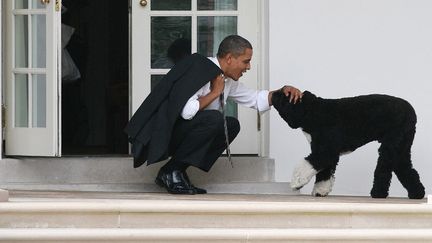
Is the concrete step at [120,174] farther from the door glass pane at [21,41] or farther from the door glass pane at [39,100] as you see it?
the door glass pane at [21,41]

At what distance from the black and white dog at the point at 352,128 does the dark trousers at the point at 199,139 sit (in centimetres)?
38

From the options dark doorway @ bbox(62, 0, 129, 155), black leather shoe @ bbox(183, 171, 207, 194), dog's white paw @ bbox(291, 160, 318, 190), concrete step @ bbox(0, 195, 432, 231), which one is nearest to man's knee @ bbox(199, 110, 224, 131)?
black leather shoe @ bbox(183, 171, 207, 194)

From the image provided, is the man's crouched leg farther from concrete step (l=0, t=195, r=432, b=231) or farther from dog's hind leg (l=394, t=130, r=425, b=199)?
dog's hind leg (l=394, t=130, r=425, b=199)

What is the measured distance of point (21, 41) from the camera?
8258 millimetres

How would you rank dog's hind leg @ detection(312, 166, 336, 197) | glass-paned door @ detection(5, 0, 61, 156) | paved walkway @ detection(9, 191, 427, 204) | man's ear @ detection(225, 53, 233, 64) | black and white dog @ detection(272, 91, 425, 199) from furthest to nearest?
glass-paned door @ detection(5, 0, 61, 156)
dog's hind leg @ detection(312, 166, 336, 197)
man's ear @ detection(225, 53, 233, 64)
black and white dog @ detection(272, 91, 425, 199)
paved walkway @ detection(9, 191, 427, 204)

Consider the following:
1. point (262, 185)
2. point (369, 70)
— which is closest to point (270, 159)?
point (262, 185)

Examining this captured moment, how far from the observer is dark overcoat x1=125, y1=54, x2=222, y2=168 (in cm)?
755

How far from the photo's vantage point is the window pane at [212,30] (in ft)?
27.3

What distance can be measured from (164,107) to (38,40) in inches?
42.5

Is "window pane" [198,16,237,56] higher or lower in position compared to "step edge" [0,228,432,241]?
higher

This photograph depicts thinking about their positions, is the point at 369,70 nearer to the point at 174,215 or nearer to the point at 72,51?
the point at 174,215

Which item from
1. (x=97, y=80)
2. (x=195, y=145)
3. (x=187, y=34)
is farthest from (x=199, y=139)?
(x=97, y=80)

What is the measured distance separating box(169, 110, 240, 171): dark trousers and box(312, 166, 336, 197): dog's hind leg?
58 cm

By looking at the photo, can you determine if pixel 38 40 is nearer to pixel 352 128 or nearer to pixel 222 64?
pixel 222 64
